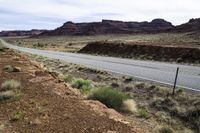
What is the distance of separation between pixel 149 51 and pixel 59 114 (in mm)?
38376

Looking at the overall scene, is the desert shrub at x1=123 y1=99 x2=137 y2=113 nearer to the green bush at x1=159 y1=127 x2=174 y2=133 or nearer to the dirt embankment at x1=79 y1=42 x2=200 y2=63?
the green bush at x1=159 y1=127 x2=174 y2=133

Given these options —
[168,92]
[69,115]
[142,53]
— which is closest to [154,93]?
[168,92]

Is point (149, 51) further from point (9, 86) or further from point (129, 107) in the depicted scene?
point (129, 107)

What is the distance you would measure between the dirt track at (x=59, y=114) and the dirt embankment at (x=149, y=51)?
2687 cm

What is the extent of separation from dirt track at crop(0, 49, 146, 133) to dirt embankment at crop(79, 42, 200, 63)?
1058 inches

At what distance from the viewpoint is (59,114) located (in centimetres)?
933

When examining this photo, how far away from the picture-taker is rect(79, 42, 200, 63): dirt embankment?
127 ft

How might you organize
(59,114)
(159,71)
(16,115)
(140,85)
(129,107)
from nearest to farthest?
(16,115)
(59,114)
(129,107)
(140,85)
(159,71)

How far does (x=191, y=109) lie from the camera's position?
11438mm

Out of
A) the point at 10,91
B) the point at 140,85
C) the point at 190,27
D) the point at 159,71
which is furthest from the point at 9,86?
the point at 190,27

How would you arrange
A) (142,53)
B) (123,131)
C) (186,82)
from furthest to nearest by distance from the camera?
(142,53)
(186,82)
(123,131)

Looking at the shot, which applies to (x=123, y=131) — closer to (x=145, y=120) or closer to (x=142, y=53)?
(x=145, y=120)

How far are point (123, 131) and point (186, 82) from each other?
10852 mm

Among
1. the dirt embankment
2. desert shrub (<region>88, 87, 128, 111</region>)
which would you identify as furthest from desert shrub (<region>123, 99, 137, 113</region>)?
the dirt embankment
